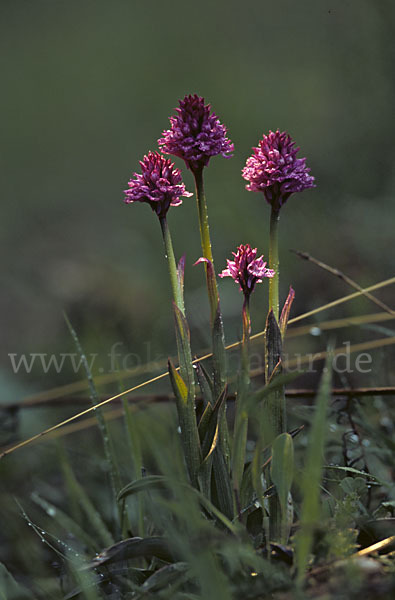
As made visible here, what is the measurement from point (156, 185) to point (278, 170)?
21cm

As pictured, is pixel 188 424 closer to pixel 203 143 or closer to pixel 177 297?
pixel 177 297

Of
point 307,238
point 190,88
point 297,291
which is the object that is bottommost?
point 297,291

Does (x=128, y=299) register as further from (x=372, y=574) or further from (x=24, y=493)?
(x=372, y=574)

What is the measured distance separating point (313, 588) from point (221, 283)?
2.41 metres

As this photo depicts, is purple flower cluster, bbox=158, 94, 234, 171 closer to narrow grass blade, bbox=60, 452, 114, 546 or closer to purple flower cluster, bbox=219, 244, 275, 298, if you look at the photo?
purple flower cluster, bbox=219, 244, 275, 298

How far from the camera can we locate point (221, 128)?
2.99 feet

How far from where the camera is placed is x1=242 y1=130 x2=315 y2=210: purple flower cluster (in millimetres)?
904

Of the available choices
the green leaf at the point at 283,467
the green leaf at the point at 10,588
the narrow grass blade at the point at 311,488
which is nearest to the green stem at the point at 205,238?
the green leaf at the point at 283,467

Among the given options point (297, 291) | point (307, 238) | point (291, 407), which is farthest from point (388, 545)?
point (307, 238)

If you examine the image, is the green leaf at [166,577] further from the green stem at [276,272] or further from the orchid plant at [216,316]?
the green stem at [276,272]

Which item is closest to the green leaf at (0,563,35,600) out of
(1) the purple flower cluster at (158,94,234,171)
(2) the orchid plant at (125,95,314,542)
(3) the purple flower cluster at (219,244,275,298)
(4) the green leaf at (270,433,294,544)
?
(2) the orchid plant at (125,95,314,542)

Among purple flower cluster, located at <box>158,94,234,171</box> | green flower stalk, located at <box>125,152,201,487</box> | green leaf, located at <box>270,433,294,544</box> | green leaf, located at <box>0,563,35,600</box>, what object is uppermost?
purple flower cluster, located at <box>158,94,234,171</box>

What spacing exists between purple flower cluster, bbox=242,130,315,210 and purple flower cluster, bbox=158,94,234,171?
61 millimetres

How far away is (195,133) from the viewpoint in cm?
90
